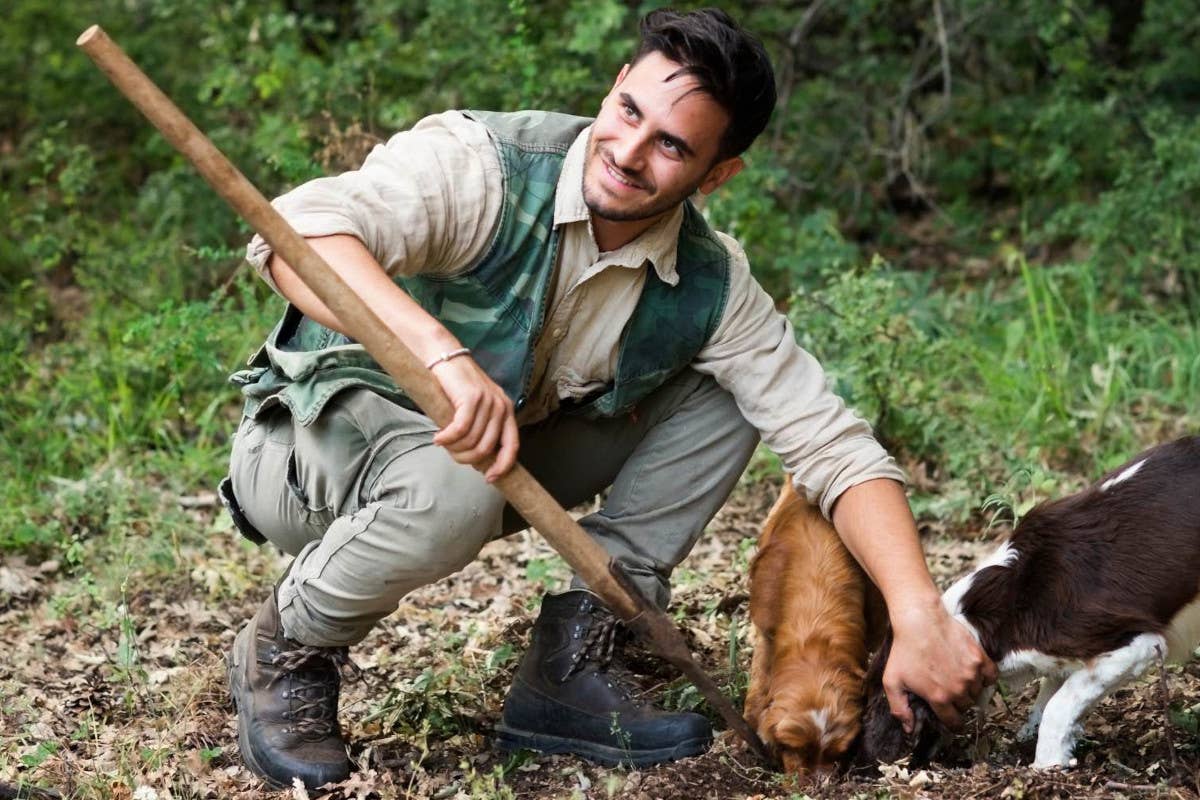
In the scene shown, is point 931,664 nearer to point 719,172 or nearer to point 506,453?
point 506,453

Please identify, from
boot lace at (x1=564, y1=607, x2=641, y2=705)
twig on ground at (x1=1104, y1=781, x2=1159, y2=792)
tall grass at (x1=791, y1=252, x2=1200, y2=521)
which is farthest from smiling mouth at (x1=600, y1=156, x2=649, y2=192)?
tall grass at (x1=791, y1=252, x2=1200, y2=521)

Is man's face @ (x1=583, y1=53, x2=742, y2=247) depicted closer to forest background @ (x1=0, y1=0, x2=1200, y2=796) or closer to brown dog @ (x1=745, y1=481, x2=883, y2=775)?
brown dog @ (x1=745, y1=481, x2=883, y2=775)

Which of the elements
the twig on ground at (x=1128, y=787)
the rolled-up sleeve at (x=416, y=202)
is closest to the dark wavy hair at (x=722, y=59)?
the rolled-up sleeve at (x=416, y=202)

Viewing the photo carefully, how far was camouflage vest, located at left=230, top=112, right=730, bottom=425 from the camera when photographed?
3652mm

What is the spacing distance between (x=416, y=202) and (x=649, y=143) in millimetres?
582

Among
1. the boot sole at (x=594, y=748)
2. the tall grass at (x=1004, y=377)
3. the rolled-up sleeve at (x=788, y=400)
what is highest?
the rolled-up sleeve at (x=788, y=400)

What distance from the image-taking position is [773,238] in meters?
7.59

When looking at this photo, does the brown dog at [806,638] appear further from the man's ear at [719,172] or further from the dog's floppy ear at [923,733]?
the man's ear at [719,172]

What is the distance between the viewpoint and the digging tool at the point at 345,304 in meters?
2.75

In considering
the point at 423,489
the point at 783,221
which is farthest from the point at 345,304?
the point at 783,221

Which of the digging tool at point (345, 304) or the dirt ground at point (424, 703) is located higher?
the digging tool at point (345, 304)

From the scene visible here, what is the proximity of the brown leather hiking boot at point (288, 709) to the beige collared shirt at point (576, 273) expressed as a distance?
871mm

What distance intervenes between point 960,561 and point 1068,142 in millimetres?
3740

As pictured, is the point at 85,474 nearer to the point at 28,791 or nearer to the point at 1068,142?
the point at 28,791
